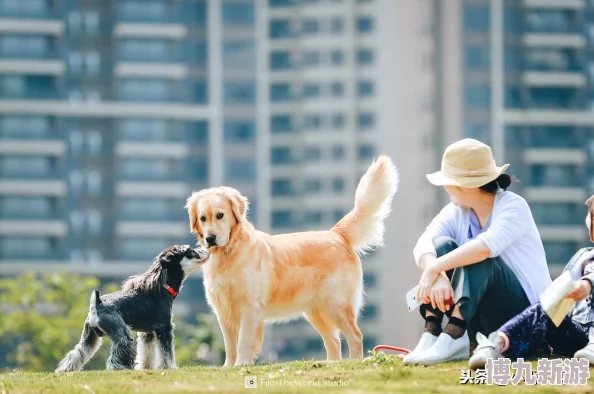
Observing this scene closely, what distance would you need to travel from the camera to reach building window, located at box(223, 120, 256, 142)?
3169 inches

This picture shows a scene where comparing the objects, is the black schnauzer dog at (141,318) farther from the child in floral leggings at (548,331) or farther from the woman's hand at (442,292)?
the child in floral leggings at (548,331)

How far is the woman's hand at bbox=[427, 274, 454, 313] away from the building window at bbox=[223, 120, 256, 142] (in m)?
74.4

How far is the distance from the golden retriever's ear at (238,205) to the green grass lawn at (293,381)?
1.50 m

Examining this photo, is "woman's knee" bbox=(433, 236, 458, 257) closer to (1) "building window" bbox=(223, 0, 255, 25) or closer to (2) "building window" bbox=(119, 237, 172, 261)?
(2) "building window" bbox=(119, 237, 172, 261)

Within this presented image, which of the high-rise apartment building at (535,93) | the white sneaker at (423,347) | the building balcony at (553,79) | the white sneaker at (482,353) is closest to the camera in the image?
the white sneaker at (482,353)

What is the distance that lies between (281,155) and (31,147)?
19.0 metres

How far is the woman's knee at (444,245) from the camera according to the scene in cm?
675

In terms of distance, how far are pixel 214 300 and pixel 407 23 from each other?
78710mm

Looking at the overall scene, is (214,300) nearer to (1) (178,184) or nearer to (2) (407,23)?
(1) (178,184)

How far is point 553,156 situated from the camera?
246 feet

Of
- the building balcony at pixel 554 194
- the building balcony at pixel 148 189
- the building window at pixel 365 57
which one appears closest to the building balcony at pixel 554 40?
the building balcony at pixel 554 194

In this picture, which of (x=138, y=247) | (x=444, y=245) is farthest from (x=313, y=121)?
(x=444, y=245)

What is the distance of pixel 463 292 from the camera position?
252 inches

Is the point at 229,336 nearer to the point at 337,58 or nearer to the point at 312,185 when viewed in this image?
the point at 312,185
